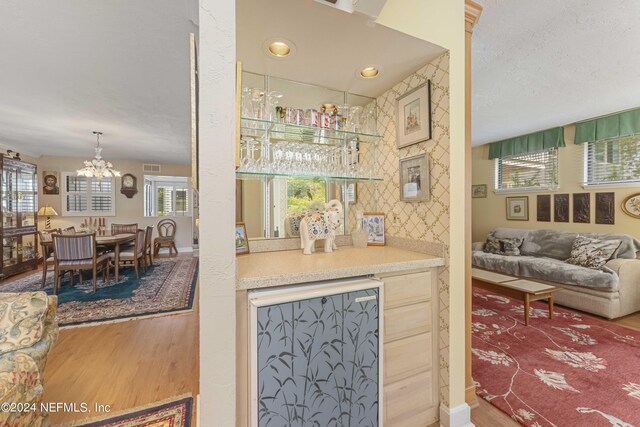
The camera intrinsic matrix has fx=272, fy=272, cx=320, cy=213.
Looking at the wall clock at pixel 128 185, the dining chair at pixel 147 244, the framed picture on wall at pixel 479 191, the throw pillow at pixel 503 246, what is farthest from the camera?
the wall clock at pixel 128 185

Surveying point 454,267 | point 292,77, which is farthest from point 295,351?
point 292,77

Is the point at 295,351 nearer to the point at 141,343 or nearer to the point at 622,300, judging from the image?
the point at 141,343

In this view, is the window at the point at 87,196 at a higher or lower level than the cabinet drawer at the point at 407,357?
higher

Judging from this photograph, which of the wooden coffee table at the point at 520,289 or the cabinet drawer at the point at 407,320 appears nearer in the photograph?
the cabinet drawer at the point at 407,320

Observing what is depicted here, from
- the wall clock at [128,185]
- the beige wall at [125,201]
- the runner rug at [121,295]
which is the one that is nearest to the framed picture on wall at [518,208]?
the runner rug at [121,295]

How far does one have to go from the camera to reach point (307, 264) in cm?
136

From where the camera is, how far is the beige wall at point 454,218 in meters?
1.50

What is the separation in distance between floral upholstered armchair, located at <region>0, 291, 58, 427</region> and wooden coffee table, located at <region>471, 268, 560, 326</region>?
3631mm

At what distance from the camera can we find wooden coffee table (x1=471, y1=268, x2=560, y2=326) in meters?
2.72

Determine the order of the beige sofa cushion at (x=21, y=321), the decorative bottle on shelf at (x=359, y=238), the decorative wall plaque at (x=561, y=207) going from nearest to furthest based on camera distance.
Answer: the beige sofa cushion at (x=21, y=321) → the decorative bottle on shelf at (x=359, y=238) → the decorative wall plaque at (x=561, y=207)

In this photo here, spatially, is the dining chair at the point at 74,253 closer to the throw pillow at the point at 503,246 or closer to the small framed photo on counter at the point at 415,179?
the small framed photo on counter at the point at 415,179

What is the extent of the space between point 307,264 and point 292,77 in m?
1.23

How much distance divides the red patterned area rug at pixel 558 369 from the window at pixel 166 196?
7128 mm

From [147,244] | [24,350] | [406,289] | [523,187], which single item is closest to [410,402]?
[406,289]
